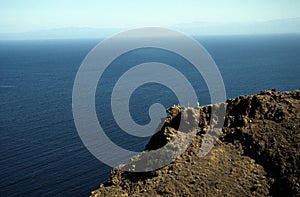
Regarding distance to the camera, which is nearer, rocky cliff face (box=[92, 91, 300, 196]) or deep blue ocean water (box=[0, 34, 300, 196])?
rocky cliff face (box=[92, 91, 300, 196])

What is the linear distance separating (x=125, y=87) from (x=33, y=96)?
1361 inches

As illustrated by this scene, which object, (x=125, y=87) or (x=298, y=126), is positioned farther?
(x=125, y=87)

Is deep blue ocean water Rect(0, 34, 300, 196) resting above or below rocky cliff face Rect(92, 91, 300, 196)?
below

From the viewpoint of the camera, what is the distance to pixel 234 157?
33.2m

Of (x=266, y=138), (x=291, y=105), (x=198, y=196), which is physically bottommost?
(x=198, y=196)

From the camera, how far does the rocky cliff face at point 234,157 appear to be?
98.3ft

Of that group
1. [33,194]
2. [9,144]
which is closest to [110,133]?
[9,144]

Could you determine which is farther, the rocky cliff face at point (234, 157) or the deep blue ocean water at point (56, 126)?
the deep blue ocean water at point (56, 126)

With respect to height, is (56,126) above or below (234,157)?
below

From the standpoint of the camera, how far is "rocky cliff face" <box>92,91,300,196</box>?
30.0m

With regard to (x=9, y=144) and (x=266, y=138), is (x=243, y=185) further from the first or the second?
(x=9, y=144)

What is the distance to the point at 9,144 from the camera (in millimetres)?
75062

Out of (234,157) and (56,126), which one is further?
(56,126)

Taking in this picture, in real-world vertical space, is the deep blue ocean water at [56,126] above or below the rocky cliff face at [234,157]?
below
